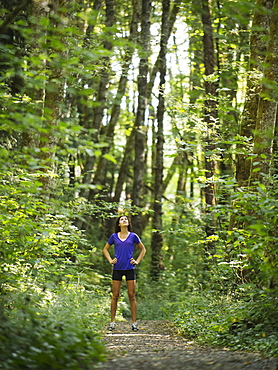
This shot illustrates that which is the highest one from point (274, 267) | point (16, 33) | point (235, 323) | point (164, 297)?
point (16, 33)

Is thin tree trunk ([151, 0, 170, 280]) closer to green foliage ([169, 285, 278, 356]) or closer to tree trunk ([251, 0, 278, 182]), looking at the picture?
green foliage ([169, 285, 278, 356])

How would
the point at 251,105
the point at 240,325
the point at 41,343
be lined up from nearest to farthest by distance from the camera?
the point at 41,343
the point at 240,325
the point at 251,105

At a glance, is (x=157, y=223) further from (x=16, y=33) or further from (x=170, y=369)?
(x=170, y=369)

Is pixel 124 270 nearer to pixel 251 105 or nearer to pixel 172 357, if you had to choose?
pixel 172 357

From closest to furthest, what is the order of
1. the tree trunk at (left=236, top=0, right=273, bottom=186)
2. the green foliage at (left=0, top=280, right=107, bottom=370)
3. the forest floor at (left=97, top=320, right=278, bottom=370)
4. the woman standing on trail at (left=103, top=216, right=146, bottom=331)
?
the green foliage at (left=0, top=280, right=107, bottom=370)
the forest floor at (left=97, top=320, right=278, bottom=370)
the woman standing on trail at (left=103, top=216, right=146, bottom=331)
the tree trunk at (left=236, top=0, right=273, bottom=186)

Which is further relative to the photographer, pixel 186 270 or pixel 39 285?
pixel 186 270

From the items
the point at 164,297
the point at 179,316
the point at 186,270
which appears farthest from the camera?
the point at 186,270

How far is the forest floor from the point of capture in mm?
4816

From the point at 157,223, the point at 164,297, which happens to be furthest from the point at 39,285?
the point at 157,223

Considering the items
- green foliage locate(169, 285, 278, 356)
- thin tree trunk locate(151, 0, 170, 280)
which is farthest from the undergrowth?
thin tree trunk locate(151, 0, 170, 280)

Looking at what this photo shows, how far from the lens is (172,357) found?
18.2ft

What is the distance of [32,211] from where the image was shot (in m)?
6.98

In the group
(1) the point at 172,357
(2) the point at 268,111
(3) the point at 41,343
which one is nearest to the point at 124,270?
(1) the point at 172,357

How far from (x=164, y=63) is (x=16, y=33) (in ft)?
27.7
